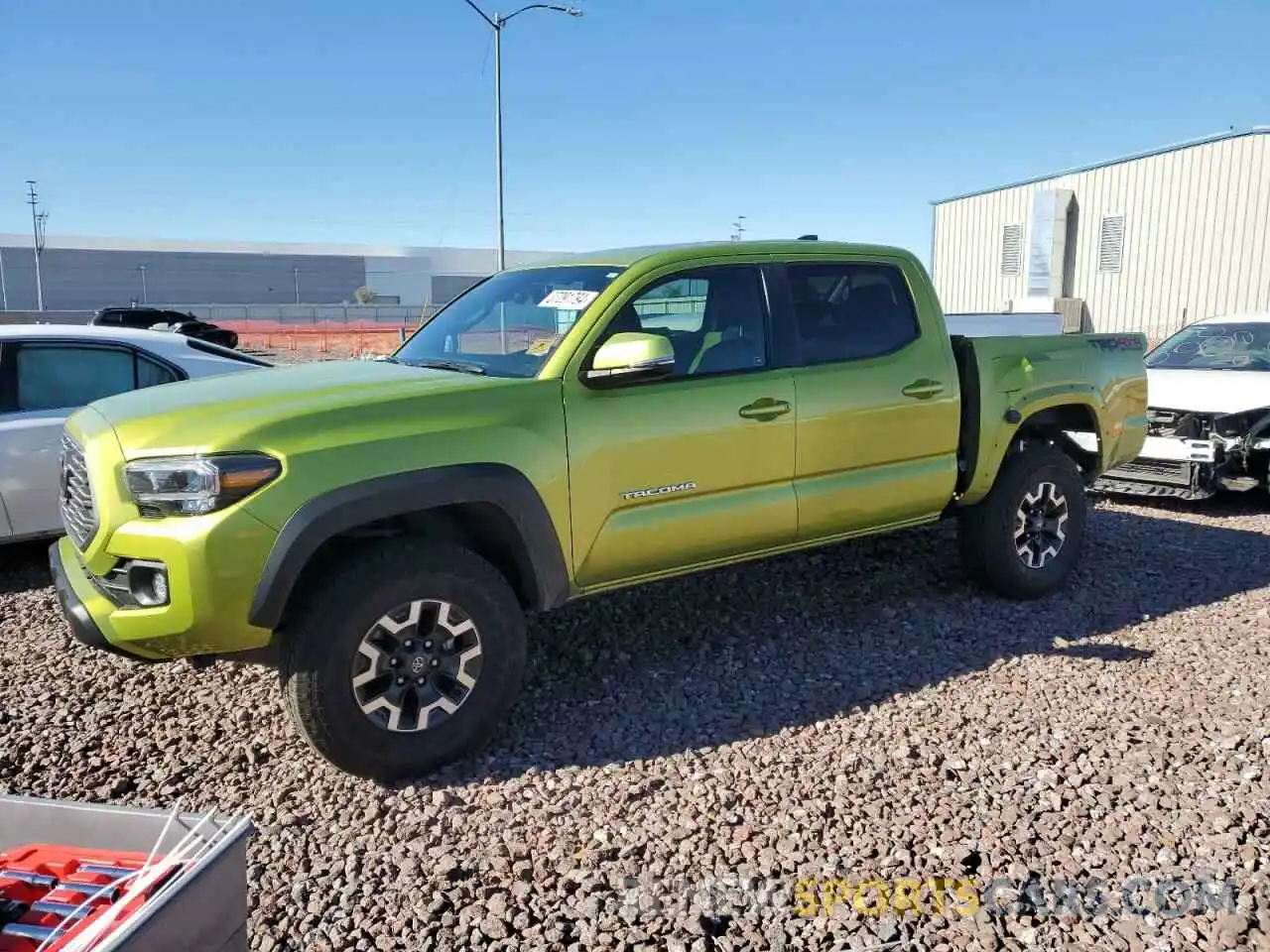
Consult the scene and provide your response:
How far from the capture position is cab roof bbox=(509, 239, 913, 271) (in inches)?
172

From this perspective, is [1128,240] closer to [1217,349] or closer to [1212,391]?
[1217,349]

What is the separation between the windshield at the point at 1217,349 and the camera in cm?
848

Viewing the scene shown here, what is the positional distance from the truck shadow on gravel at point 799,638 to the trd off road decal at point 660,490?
0.92m

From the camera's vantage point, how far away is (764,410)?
434 centimetres

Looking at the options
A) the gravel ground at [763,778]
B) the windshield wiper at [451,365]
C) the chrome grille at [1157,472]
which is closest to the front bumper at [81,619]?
the gravel ground at [763,778]

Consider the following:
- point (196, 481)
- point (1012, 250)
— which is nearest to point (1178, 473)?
point (196, 481)

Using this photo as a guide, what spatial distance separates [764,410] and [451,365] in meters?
1.37

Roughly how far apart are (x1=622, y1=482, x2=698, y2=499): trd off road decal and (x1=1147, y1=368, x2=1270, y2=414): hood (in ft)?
17.3

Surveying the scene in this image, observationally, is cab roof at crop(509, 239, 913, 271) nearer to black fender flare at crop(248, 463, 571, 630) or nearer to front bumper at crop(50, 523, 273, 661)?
black fender flare at crop(248, 463, 571, 630)

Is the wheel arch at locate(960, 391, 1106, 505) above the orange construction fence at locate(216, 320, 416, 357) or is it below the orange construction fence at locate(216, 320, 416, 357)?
above

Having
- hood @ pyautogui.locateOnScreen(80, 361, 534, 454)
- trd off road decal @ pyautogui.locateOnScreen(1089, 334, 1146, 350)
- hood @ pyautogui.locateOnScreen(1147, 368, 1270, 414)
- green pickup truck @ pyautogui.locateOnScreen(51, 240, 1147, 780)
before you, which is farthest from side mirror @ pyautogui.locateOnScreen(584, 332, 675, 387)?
hood @ pyautogui.locateOnScreen(1147, 368, 1270, 414)

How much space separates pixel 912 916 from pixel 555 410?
2.11 metres

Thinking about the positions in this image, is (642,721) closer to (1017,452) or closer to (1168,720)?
(1168,720)

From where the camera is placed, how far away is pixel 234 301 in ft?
282
